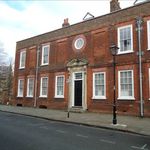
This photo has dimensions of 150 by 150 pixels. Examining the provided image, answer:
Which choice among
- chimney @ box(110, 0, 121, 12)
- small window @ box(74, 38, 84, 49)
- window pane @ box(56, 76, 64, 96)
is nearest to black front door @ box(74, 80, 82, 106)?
window pane @ box(56, 76, 64, 96)

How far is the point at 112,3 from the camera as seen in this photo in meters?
21.5

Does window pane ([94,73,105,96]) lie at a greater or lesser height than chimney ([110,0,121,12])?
lesser

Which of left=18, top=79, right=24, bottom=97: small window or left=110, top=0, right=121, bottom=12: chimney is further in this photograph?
left=18, top=79, right=24, bottom=97: small window

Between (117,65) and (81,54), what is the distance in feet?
14.0

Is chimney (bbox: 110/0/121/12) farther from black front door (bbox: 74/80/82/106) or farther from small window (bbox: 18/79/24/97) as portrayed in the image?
small window (bbox: 18/79/24/97)

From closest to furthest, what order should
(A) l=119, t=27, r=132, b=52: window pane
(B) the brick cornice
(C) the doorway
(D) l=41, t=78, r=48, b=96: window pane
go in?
1. (B) the brick cornice
2. (A) l=119, t=27, r=132, b=52: window pane
3. (C) the doorway
4. (D) l=41, t=78, r=48, b=96: window pane

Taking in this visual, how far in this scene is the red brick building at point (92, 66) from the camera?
17375mm

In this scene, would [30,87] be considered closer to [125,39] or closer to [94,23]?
[94,23]

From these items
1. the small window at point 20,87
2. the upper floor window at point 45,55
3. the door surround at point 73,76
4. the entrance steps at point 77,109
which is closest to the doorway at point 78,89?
the door surround at point 73,76

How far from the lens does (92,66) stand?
66.5ft

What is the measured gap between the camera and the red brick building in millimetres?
17375

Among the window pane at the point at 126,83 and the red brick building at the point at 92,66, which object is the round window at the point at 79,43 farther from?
the window pane at the point at 126,83

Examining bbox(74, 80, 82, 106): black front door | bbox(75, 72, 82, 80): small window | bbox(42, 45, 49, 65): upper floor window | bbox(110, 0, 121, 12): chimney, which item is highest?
bbox(110, 0, 121, 12): chimney

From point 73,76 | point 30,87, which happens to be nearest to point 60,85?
point 73,76
